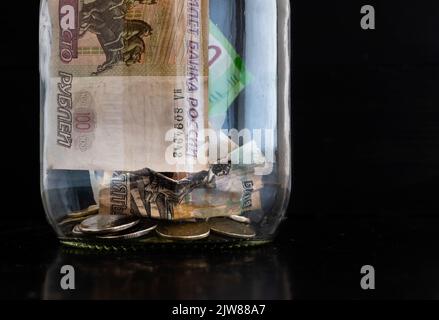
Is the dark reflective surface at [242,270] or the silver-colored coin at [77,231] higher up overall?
the silver-colored coin at [77,231]

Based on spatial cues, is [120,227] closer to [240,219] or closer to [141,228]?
[141,228]

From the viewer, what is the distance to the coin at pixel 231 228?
720 mm

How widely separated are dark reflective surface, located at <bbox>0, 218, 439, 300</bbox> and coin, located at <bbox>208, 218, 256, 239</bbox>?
0.06ft

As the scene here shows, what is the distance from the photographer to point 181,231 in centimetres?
70

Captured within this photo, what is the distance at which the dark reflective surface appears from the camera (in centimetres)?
54

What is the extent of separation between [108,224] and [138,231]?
3 centimetres
